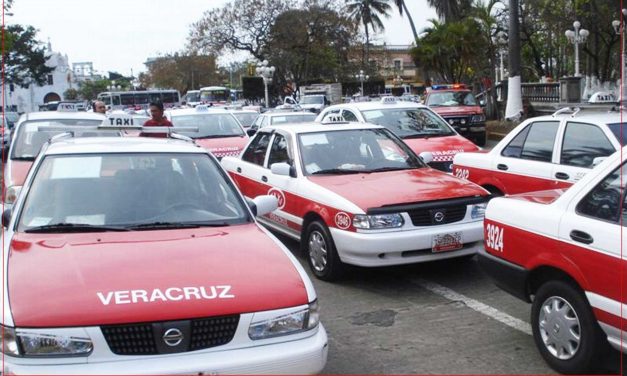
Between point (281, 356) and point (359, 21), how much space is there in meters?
63.7

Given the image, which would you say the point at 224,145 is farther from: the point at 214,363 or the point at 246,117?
the point at 214,363

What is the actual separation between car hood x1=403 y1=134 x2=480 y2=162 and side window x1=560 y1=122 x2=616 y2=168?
3.35m

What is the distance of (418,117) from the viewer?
37.9 ft

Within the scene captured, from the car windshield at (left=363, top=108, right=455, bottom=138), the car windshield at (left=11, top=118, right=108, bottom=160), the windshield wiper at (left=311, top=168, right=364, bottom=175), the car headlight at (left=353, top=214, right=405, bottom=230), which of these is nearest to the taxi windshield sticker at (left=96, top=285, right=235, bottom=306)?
the car headlight at (left=353, top=214, right=405, bottom=230)

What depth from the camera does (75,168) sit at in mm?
4906

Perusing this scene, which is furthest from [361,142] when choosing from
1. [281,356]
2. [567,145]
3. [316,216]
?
[281,356]

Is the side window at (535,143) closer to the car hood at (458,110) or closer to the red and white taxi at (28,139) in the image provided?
the red and white taxi at (28,139)

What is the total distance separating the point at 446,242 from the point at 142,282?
353 cm

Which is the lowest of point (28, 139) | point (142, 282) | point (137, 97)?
point (142, 282)

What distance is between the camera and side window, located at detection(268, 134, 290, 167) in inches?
313

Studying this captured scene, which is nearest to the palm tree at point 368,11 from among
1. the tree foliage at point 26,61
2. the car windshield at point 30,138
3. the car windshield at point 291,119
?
the tree foliage at point 26,61

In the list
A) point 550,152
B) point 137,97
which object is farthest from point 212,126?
point 137,97

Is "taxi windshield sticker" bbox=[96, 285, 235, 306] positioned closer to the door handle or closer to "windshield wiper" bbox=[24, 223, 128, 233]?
"windshield wiper" bbox=[24, 223, 128, 233]

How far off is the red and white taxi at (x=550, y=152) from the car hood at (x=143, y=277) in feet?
12.7
